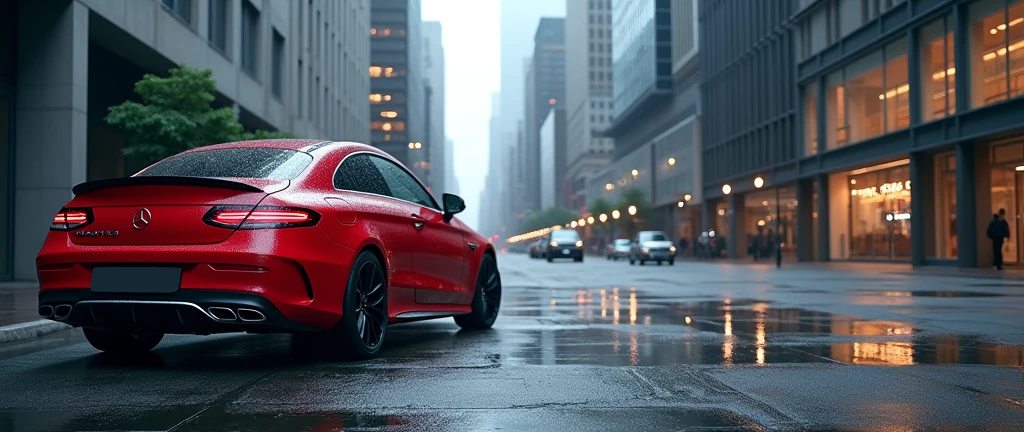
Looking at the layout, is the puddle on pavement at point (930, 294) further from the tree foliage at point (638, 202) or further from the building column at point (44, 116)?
the tree foliage at point (638, 202)

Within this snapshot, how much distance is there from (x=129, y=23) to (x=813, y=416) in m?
20.0

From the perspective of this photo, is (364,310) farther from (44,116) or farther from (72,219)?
(44,116)

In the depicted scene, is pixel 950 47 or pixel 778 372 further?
→ pixel 950 47

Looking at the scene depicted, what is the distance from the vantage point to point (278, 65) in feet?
127

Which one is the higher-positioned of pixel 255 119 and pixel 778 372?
pixel 255 119

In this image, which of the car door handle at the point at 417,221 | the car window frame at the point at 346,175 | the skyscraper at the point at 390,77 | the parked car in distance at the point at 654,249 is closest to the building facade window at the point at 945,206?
the parked car in distance at the point at 654,249

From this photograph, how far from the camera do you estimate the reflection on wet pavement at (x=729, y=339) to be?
6.56 metres

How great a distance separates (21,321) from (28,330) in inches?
30.8

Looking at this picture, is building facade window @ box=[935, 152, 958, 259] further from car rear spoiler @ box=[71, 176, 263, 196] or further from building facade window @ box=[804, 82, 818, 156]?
car rear spoiler @ box=[71, 176, 263, 196]

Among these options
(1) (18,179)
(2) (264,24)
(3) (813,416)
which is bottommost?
(3) (813,416)

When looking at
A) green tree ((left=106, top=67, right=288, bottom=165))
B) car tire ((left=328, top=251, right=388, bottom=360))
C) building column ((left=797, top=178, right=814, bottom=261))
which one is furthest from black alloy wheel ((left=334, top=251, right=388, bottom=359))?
building column ((left=797, top=178, right=814, bottom=261))

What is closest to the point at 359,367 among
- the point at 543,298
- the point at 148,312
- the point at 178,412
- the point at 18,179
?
the point at 148,312

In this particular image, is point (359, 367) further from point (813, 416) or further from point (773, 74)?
point (773, 74)

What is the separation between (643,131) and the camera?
324 feet
